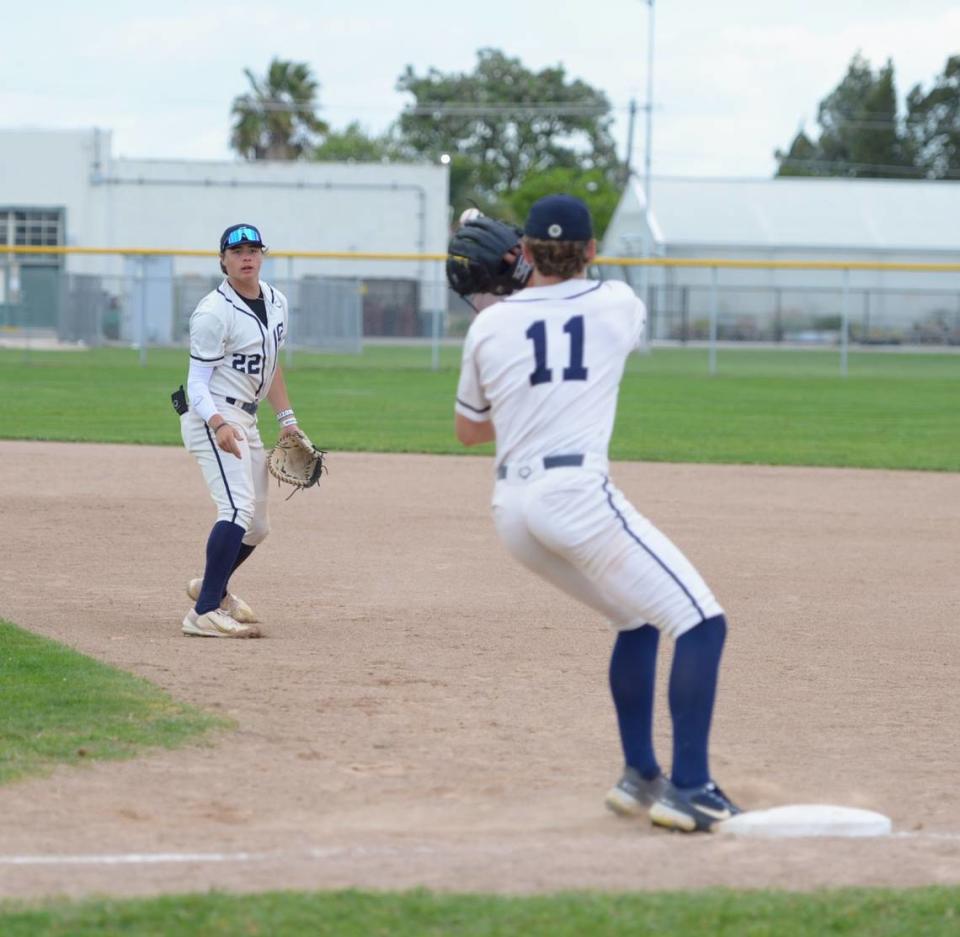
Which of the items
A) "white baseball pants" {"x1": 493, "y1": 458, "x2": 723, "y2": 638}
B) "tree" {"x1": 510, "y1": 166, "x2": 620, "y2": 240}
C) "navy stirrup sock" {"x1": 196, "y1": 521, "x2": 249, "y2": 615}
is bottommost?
"navy stirrup sock" {"x1": 196, "y1": 521, "x2": 249, "y2": 615}

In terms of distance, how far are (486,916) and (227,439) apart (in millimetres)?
→ 3717

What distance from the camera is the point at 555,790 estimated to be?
484 centimetres

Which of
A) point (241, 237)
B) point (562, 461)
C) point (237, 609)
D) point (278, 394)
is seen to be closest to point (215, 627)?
point (237, 609)

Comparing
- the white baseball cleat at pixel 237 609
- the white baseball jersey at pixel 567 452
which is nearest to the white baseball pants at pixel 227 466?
the white baseball cleat at pixel 237 609

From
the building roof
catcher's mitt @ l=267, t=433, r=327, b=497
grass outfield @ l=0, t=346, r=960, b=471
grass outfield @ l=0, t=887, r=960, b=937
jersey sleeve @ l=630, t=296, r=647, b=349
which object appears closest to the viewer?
grass outfield @ l=0, t=887, r=960, b=937

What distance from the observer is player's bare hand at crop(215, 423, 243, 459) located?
6.86 meters

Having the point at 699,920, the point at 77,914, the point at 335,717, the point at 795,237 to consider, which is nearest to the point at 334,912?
the point at 77,914

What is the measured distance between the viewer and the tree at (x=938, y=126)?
264 feet

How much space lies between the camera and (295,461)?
7.86 metres

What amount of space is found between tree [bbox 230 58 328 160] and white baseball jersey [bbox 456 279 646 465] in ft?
216

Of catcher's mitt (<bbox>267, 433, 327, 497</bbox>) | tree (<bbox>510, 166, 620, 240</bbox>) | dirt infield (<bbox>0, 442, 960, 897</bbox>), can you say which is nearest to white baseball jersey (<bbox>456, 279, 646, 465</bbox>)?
dirt infield (<bbox>0, 442, 960, 897</bbox>)

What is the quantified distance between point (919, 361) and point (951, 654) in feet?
91.5

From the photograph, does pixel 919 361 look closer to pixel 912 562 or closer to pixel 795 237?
pixel 795 237

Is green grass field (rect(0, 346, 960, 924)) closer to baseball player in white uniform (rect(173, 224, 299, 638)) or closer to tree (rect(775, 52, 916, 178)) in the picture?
baseball player in white uniform (rect(173, 224, 299, 638))
